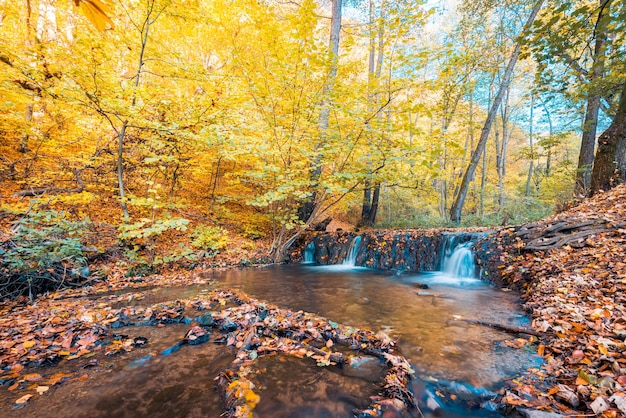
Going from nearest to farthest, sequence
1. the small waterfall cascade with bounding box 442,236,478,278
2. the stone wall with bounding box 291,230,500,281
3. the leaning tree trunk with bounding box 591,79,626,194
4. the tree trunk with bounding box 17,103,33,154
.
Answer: the leaning tree trunk with bounding box 591,79,626,194 < the stone wall with bounding box 291,230,500,281 < the small waterfall cascade with bounding box 442,236,478,278 < the tree trunk with bounding box 17,103,33,154

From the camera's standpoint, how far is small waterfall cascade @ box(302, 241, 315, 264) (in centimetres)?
990

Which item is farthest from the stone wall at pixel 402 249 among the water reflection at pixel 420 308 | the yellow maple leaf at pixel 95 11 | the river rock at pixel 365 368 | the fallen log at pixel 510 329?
the yellow maple leaf at pixel 95 11

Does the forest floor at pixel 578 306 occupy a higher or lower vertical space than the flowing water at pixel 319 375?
higher

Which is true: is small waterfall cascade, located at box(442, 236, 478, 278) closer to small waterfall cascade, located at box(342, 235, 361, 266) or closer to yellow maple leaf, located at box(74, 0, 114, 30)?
small waterfall cascade, located at box(342, 235, 361, 266)

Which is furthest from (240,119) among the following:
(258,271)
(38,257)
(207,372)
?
(207,372)

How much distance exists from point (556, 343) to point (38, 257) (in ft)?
23.4

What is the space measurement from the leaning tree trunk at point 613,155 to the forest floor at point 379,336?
185 cm

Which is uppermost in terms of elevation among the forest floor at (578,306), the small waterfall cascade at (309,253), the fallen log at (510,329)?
the forest floor at (578,306)

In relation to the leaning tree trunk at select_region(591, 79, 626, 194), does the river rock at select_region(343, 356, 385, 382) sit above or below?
below

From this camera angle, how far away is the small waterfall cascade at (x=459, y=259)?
6.66m

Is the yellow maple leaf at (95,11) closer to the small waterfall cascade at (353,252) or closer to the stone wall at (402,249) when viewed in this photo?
the stone wall at (402,249)

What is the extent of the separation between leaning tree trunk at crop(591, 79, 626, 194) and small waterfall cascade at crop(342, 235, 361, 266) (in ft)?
21.3

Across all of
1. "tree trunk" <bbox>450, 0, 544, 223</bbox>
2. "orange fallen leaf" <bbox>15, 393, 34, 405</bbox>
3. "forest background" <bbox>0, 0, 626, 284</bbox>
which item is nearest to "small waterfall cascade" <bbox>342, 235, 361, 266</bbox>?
"forest background" <bbox>0, 0, 626, 284</bbox>

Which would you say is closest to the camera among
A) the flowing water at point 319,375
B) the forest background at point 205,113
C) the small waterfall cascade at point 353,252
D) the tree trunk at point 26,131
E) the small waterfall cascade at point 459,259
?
the flowing water at point 319,375
